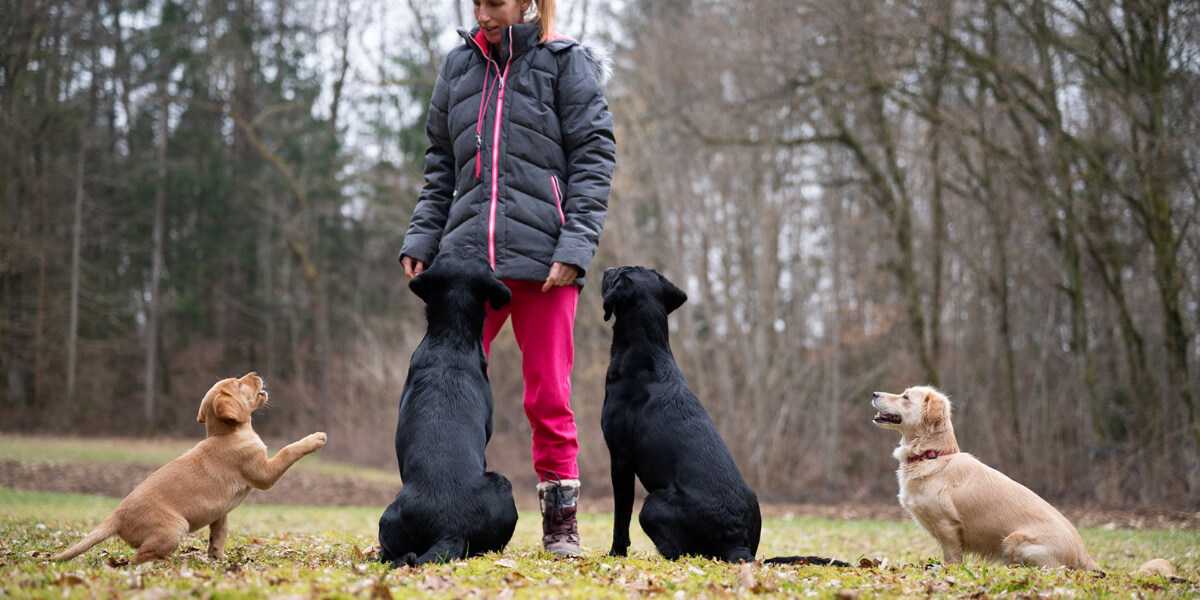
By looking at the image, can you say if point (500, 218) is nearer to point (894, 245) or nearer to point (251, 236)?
point (894, 245)

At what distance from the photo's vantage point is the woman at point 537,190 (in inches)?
183

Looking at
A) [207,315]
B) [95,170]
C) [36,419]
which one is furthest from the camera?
[207,315]

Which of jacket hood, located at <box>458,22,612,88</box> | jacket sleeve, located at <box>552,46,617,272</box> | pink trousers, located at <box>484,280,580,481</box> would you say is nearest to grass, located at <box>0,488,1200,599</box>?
pink trousers, located at <box>484,280,580,481</box>

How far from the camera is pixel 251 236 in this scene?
29.7 meters

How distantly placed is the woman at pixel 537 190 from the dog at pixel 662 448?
28cm

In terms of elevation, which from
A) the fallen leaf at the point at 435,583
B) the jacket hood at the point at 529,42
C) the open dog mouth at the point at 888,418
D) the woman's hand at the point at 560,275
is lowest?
the fallen leaf at the point at 435,583

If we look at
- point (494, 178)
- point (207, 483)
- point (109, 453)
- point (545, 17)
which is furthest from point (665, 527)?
point (109, 453)

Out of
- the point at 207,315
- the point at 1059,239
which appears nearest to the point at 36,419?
the point at 207,315

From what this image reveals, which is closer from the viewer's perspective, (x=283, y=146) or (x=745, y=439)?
(x=745, y=439)

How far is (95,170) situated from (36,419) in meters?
6.62

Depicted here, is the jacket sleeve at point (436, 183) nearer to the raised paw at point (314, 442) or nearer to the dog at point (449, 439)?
the dog at point (449, 439)

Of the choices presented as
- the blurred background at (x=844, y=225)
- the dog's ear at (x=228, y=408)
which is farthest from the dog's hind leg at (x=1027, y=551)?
the blurred background at (x=844, y=225)

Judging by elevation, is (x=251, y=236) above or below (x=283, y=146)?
below

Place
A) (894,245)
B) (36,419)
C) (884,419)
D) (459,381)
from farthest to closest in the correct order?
1. (36,419)
2. (894,245)
3. (884,419)
4. (459,381)
